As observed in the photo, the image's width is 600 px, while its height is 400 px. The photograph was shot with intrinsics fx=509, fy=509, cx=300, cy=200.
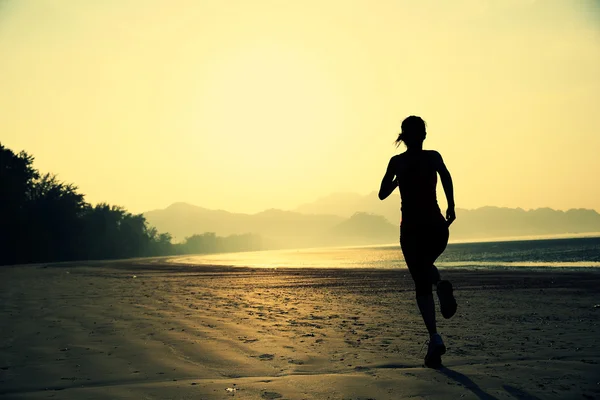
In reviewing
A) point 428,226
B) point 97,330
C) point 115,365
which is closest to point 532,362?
point 428,226

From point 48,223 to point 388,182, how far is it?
65159 mm

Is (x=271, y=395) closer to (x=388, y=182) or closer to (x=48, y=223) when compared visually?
(x=388, y=182)

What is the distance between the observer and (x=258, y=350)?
530 centimetres

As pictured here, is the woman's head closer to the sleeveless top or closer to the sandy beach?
the sleeveless top

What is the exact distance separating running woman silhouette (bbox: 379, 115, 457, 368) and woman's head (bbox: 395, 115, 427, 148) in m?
0.11

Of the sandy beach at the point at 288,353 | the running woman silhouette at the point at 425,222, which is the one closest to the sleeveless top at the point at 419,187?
the running woman silhouette at the point at 425,222

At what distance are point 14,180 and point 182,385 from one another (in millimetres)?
52921

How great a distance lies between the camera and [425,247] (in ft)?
15.5

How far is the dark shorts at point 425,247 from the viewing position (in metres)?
4.72

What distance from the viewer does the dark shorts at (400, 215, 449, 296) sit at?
186 inches

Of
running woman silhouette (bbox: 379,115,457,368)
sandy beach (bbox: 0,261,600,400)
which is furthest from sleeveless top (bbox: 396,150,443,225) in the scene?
sandy beach (bbox: 0,261,600,400)

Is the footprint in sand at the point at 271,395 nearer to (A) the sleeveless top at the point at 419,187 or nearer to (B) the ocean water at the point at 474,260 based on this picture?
(A) the sleeveless top at the point at 419,187

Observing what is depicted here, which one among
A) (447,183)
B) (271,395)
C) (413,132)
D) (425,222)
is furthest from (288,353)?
(413,132)

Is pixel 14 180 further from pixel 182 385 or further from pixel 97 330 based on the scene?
pixel 182 385
